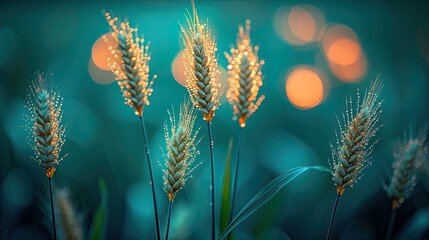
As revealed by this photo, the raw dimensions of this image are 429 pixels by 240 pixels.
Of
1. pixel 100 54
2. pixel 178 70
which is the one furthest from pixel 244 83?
pixel 100 54

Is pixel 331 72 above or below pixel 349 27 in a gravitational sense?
below

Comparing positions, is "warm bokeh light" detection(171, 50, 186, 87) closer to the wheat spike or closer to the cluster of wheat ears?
the wheat spike

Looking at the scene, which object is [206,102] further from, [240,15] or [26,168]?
[240,15]

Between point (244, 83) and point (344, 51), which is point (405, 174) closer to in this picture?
point (244, 83)

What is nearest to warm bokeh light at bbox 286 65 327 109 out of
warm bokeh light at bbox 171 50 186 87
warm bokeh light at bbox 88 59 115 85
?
warm bokeh light at bbox 171 50 186 87

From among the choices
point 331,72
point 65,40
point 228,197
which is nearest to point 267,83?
point 331,72
